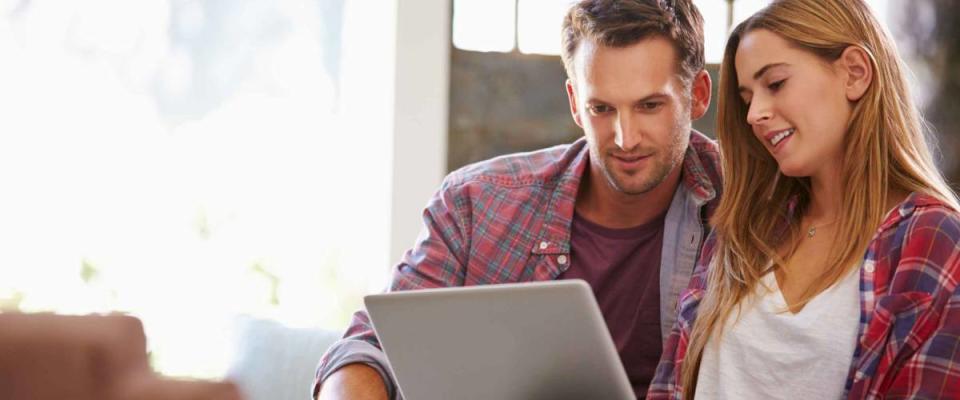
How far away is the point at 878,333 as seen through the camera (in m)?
1.64

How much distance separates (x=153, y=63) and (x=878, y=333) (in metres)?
3.03

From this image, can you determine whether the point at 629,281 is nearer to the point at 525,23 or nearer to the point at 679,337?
the point at 679,337

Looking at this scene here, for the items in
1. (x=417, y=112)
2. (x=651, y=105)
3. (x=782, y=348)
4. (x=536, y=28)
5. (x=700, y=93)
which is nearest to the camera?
(x=782, y=348)

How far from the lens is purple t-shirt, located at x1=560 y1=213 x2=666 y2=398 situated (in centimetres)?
221

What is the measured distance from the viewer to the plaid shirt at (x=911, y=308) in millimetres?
1588

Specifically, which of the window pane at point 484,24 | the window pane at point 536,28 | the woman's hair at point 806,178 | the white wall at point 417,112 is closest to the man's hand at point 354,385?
the woman's hair at point 806,178

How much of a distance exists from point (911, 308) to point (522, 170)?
2.99 ft

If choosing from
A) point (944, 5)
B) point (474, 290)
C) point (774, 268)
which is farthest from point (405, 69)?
point (474, 290)

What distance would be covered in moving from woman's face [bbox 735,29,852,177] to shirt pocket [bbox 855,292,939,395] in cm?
25

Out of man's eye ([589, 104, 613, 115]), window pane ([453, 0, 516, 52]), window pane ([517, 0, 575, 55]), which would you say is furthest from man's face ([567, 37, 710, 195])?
window pane ([517, 0, 575, 55])

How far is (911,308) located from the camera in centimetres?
163

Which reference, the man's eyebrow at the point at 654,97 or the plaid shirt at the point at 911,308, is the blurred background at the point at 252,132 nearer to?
the man's eyebrow at the point at 654,97

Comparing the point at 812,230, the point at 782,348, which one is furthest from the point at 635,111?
the point at 782,348

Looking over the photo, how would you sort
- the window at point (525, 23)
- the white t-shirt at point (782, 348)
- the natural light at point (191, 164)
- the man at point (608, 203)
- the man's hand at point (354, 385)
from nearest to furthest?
the white t-shirt at point (782, 348), the man's hand at point (354, 385), the man at point (608, 203), the natural light at point (191, 164), the window at point (525, 23)
